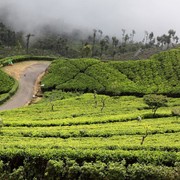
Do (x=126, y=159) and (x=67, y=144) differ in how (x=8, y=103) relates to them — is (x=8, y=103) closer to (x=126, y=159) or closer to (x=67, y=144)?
(x=67, y=144)

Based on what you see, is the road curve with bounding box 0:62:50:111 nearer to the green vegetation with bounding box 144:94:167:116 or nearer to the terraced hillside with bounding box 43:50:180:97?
the terraced hillside with bounding box 43:50:180:97

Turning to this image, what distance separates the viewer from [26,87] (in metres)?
100

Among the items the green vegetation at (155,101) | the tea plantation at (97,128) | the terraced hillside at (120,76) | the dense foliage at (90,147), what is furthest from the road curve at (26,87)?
the green vegetation at (155,101)

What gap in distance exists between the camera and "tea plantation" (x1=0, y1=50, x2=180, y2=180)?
4106cm

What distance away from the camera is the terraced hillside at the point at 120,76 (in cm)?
9250

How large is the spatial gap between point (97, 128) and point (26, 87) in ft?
149

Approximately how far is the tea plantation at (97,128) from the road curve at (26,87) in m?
3.92

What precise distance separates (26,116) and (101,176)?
3394 centimetres

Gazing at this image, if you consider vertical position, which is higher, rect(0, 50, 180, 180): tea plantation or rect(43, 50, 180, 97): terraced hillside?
rect(43, 50, 180, 97): terraced hillside

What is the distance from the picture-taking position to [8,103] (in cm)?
8738

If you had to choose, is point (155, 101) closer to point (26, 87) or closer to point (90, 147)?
point (90, 147)

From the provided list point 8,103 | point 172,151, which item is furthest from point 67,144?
point 8,103

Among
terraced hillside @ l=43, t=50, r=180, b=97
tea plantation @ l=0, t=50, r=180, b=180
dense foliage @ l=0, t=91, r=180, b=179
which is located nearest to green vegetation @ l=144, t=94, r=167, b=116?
tea plantation @ l=0, t=50, r=180, b=180

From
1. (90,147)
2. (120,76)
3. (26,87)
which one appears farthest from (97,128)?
(26,87)
